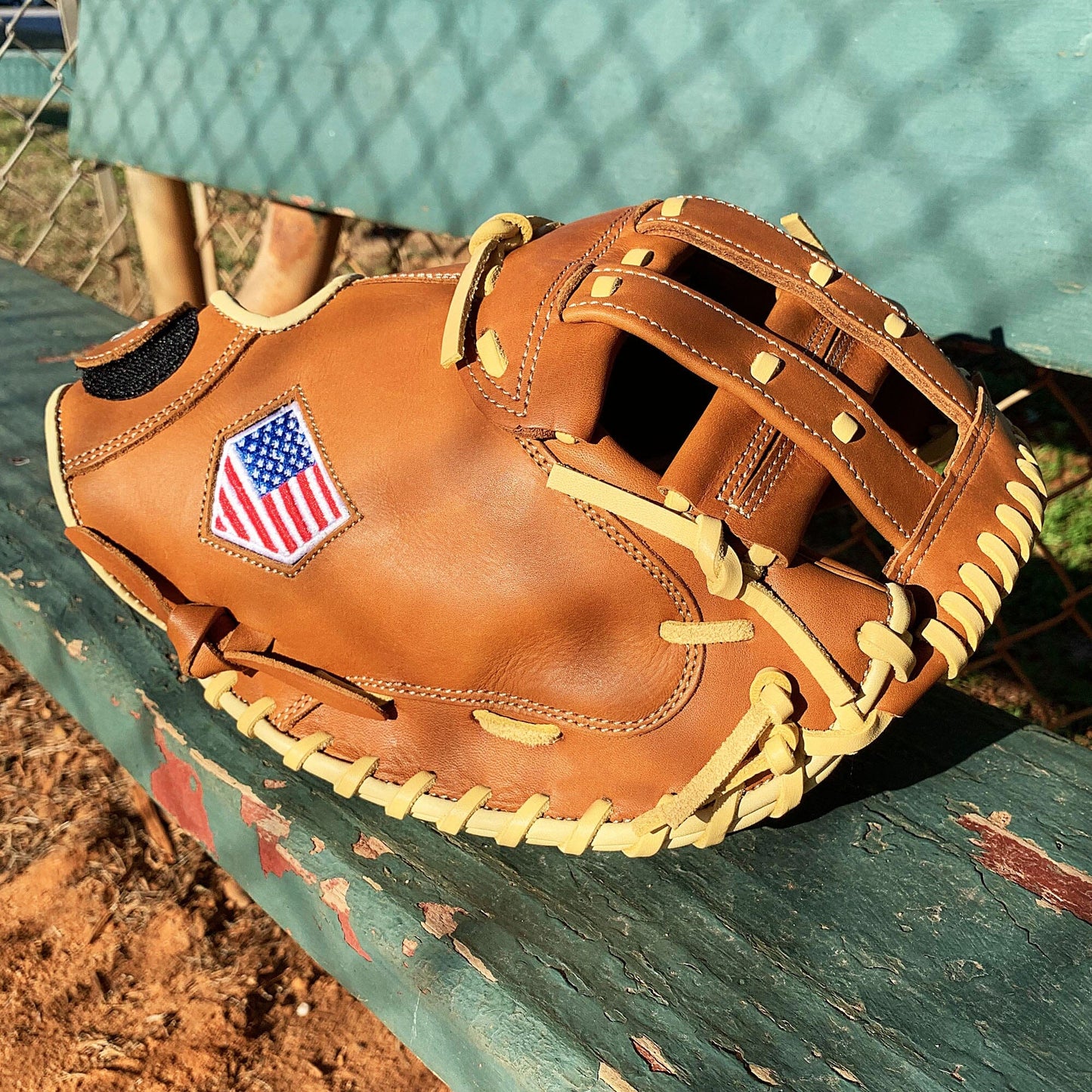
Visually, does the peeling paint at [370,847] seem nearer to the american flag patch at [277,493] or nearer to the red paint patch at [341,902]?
the red paint patch at [341,902]

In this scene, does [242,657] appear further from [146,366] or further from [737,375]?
[737,375]

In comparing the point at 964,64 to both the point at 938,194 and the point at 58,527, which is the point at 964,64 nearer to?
the point at 938,194

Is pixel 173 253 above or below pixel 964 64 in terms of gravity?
below

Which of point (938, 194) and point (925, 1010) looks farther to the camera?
point (938, 194)

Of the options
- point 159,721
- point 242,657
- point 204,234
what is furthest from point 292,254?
point 242,657

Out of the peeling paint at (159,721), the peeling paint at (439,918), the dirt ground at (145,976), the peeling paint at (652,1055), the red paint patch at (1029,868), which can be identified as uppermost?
the red paint patch at (1029,868)

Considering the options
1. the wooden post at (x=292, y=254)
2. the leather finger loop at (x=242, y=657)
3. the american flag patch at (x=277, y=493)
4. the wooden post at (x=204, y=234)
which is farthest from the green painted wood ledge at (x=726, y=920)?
the wooden post at (x=204, y=234)

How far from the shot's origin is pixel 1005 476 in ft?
2.49

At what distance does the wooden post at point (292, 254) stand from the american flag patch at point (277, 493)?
1.39 metres

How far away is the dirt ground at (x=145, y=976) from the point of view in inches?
43.9

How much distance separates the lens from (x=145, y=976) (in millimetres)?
1217

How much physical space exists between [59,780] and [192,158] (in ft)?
4.60

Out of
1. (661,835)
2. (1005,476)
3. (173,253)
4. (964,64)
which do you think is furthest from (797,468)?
(173,253)

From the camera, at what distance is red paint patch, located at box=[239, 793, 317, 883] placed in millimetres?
895
